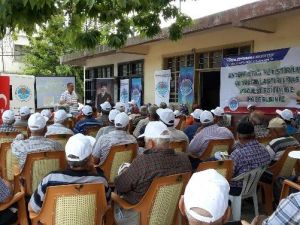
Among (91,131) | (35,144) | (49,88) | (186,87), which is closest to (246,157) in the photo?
(35,144)

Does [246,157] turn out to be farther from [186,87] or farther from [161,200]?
[186,87]

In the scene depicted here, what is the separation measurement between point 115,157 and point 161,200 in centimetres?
146

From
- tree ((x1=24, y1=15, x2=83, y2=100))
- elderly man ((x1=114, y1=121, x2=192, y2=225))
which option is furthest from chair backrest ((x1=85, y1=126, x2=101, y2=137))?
tree ((x1=24, y1=15, x2=83, y2=100))

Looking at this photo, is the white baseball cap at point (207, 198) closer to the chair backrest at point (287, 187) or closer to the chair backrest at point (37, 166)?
the chair backrest at point (287, 187)

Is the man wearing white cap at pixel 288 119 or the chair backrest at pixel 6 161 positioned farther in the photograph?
the man wearing white cap at pixel 288 119

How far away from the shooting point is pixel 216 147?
497cm

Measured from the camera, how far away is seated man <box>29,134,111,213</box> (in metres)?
2.97

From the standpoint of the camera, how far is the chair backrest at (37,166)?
3.91m

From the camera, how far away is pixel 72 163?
3.04 metres

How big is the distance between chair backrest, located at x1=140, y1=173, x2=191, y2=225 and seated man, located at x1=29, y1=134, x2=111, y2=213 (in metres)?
0.38

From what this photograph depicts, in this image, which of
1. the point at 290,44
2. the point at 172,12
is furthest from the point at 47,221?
the point at 290,44

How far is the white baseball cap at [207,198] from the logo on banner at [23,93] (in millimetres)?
13327

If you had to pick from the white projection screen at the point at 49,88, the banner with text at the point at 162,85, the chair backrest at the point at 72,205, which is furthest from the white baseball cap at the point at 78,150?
the white projection screen at the point at 49,88

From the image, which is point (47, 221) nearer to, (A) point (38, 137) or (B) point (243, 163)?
(A) point (38, 137)
